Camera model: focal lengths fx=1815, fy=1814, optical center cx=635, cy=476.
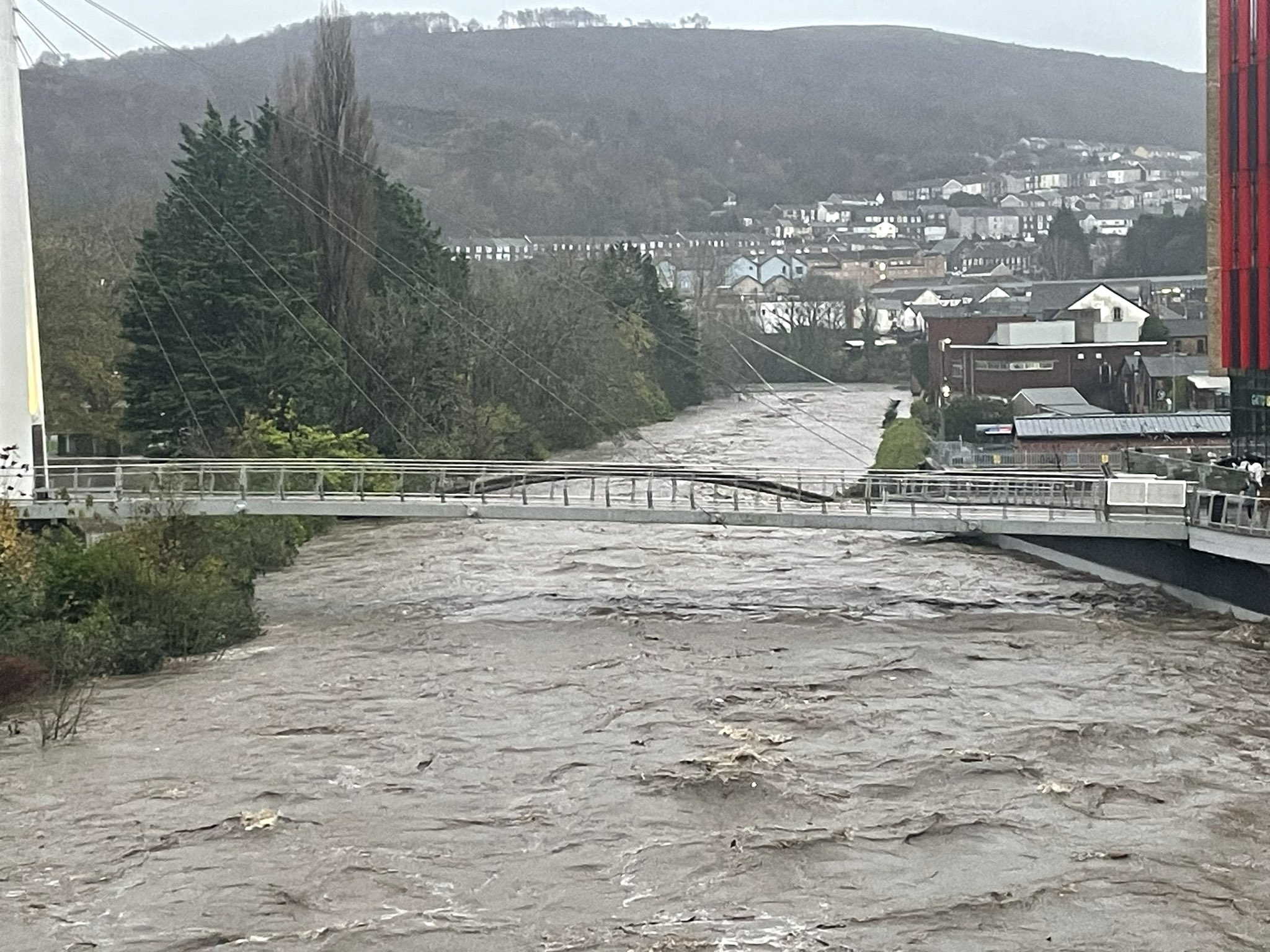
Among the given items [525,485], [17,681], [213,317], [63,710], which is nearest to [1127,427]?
[525,485]

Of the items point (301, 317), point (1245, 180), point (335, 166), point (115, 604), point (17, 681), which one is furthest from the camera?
point (335, 166)

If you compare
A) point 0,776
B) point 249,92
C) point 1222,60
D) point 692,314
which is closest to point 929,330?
point 692,314

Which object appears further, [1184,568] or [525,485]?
[525,485]

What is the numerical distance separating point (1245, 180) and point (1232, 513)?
29.1 feet

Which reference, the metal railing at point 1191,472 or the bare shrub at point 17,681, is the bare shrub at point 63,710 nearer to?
the bare shrub at point 17,681

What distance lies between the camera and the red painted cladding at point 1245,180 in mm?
33625

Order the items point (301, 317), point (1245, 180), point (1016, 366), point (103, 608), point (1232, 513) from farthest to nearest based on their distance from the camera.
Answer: point (1016, 366), point (301, 317), point (1245, 180), point (1232, 513), point (103, 608)

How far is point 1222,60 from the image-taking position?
1383 inches

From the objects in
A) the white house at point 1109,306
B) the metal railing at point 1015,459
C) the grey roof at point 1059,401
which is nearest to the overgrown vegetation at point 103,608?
the metal railing at point 1015,459

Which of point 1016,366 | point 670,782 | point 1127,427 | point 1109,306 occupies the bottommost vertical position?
point 670,782

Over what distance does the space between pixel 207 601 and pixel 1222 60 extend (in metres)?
21.7

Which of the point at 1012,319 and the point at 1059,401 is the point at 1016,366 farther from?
the point at 1012,319

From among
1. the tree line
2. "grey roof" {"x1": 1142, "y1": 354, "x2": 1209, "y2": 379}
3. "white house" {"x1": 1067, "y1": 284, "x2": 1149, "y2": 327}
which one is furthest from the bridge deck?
"white house" {"x1": 1067, "y1": 284, "x2": 1149, "y2": 327}

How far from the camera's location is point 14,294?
33.5 m
